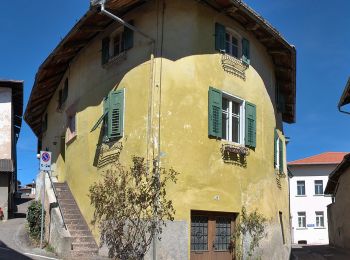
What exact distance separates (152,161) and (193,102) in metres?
2.14

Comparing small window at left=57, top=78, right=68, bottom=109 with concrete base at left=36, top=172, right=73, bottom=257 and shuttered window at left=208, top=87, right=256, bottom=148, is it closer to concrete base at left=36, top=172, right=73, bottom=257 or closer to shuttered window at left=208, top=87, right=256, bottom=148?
concrete base at left=36, top=172, right=73, bottom=257

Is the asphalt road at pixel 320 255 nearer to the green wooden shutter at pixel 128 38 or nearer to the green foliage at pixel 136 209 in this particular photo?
the green foliage at pixel 136 209

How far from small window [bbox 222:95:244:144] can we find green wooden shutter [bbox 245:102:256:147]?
0.56 feet

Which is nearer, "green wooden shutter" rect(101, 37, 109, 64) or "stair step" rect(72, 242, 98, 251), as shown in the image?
"stair step" rect(72, 242, 98, 251)

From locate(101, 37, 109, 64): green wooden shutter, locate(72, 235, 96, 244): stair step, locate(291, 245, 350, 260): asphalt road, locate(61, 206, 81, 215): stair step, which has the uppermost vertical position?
locate(101, 37, 109, 64): green wooden shutter

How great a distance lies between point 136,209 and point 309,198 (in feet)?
147

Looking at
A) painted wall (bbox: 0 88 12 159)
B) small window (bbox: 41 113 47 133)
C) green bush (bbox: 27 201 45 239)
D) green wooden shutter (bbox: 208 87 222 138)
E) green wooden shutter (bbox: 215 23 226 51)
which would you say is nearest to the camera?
green wooden shutter (bbox: 208 87 222 138)

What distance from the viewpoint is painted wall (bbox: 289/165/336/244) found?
2128 inches

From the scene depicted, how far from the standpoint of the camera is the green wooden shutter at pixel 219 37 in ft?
51.1

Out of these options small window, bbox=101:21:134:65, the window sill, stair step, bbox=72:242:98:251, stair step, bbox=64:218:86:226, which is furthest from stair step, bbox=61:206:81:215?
small window, bbox=101:21:134:65

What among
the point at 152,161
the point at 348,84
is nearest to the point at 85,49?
the point at 152,161

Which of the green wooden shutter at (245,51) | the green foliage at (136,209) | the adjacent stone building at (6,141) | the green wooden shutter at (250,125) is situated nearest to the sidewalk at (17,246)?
the green foliage at (136,209)

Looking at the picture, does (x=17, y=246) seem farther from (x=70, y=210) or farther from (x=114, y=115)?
(x=114, y=115)

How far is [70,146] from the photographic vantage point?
1880cm
